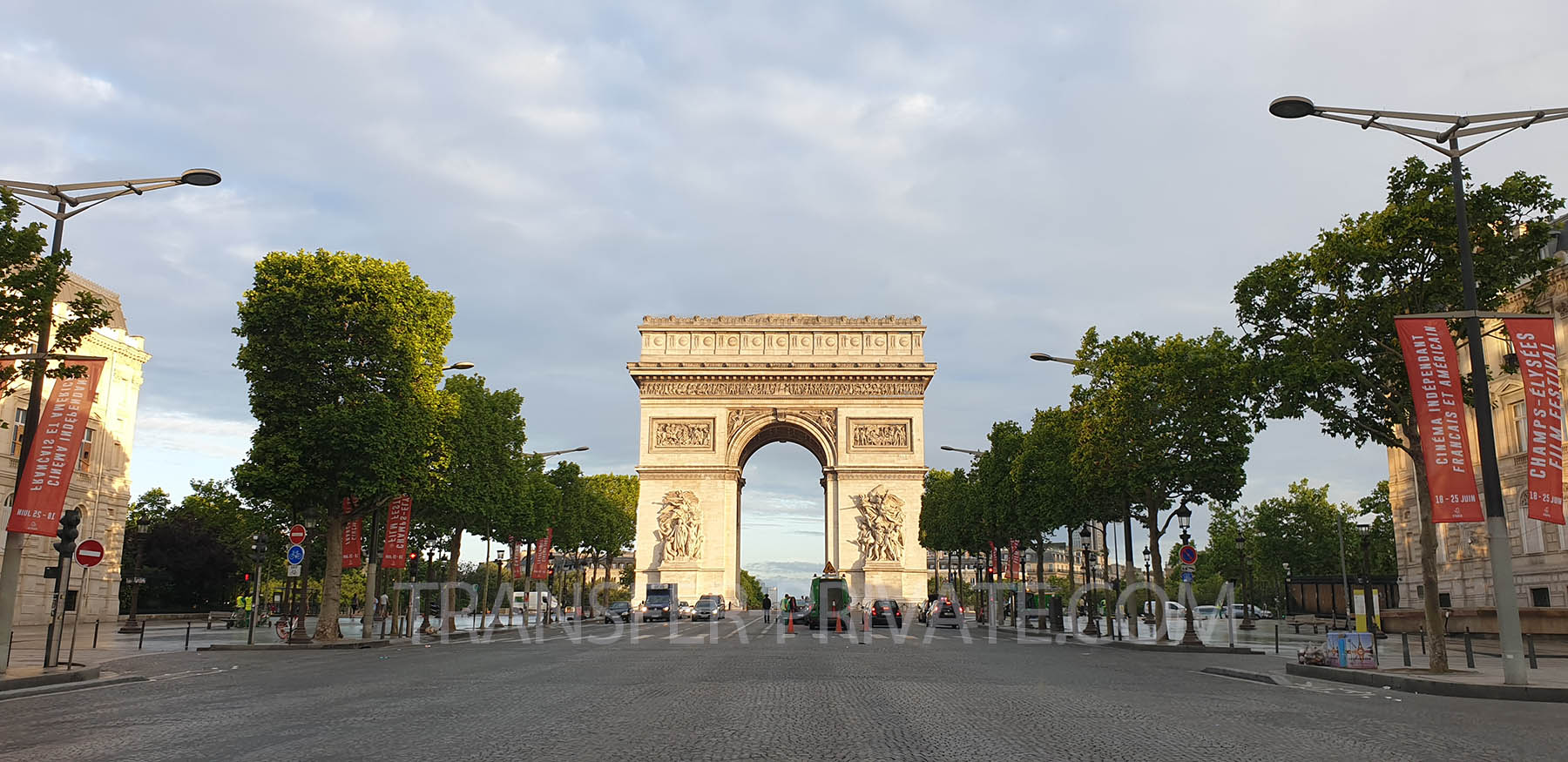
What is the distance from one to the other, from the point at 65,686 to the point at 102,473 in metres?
40.6

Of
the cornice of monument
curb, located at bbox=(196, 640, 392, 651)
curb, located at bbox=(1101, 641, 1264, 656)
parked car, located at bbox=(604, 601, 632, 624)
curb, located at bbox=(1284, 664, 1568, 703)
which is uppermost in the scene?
the cornice of monument

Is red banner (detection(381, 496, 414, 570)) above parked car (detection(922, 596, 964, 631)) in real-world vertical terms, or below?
above

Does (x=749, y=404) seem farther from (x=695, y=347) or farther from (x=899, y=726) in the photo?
(x=899, y=726)

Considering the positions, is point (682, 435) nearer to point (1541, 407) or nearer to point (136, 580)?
point (136, 580)

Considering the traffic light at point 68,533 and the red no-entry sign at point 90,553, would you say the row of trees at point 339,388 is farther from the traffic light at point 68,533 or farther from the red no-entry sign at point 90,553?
the traffic light at point 68,533

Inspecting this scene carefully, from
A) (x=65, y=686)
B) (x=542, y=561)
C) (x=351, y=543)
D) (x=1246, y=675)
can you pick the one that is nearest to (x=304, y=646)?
(x=351, y=543)

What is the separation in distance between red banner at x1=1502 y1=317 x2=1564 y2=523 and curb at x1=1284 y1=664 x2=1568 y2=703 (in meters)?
2.62

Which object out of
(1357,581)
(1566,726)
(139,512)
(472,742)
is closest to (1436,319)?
(1566,726)

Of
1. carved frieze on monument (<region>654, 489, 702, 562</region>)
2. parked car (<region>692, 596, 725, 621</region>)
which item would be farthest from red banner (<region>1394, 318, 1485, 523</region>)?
carved frieze on monument (<region>654, 489, 702, 562</region>)

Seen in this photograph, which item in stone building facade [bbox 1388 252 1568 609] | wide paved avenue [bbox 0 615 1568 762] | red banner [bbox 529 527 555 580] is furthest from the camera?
red banner [bbox 529 527 555 580]

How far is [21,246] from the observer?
18.1 m

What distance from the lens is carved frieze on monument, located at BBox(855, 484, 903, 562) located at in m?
68.6

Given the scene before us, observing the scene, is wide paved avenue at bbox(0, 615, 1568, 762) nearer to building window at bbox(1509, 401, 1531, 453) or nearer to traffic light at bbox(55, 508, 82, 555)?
traffic light at bbox(55, 508, 82, 555)

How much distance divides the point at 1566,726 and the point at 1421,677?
548 cm
